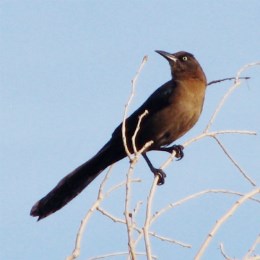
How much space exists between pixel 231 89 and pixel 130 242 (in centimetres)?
204

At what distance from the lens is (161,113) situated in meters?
7.57

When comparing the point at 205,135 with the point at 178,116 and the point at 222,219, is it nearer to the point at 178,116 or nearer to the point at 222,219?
the point at 222,219

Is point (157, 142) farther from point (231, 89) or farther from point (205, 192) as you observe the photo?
point (205, 192)

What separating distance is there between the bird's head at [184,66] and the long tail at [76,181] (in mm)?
1188

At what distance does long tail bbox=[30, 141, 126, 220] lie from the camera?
589 centimetres

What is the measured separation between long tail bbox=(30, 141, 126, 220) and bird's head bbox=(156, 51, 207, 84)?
119cm

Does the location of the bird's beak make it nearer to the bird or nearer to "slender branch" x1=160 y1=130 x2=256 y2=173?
the bird

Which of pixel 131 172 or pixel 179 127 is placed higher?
pixel 131 172

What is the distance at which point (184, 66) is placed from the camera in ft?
27.3

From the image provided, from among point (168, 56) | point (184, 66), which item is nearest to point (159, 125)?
point (184, 66)

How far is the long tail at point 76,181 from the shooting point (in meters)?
5.89

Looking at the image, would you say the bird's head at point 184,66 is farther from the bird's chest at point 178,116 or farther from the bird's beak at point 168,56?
the bird's chest at point 178,116

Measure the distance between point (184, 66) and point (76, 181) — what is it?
2.12 meters

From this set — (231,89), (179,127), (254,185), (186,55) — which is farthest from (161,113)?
(254,185)
